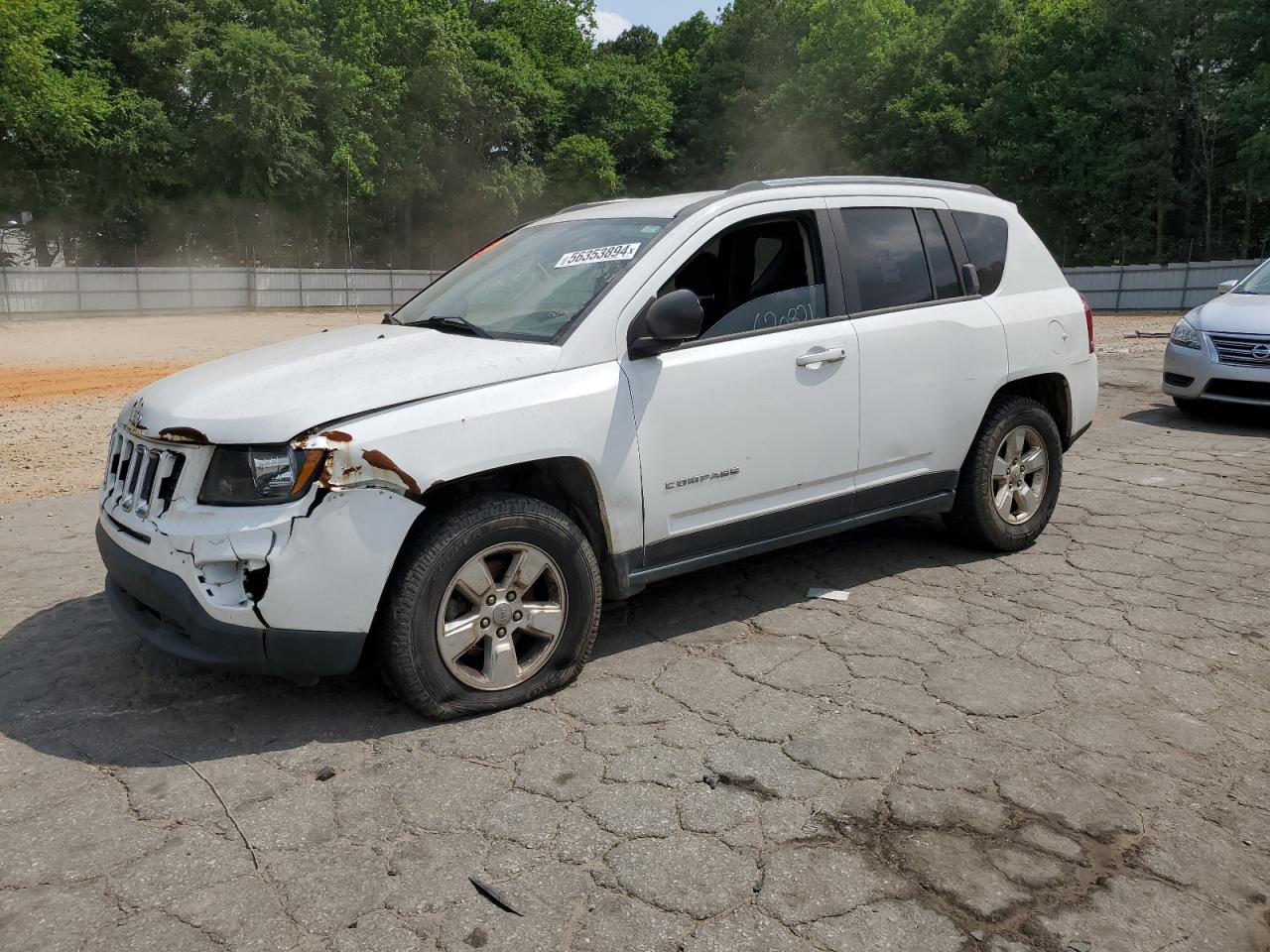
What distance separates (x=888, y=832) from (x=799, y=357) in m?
2.02

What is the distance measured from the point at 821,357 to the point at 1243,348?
626cm

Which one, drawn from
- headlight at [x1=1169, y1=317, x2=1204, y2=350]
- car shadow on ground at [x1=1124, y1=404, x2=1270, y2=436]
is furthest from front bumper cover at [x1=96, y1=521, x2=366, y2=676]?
headlight at [x1=1169, y1=317, x2=1204, y2=350]

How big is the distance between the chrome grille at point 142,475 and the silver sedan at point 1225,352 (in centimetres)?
855

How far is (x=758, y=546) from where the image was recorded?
4.32 metres

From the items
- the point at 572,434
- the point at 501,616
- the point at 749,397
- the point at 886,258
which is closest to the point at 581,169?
the point at 886,258

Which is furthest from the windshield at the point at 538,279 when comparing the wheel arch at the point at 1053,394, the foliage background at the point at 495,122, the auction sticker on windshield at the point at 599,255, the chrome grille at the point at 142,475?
A: the foliage background at the point at 495,122

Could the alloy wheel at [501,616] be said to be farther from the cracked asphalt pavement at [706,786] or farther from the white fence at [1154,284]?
the white fence at [1154,284]

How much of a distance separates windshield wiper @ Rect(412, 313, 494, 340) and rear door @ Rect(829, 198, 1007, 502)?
5.38ft

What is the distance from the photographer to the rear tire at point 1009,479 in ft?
16.9

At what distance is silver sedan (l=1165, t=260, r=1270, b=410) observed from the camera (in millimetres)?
8727

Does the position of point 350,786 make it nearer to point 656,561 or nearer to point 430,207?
point 656,561

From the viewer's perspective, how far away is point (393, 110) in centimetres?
4603

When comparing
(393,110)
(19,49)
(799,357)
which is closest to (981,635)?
(799,357)

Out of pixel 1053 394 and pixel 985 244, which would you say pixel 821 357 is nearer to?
pixel 985 244
